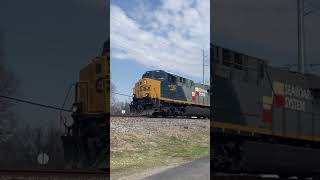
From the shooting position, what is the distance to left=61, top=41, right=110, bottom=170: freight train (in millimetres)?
3861

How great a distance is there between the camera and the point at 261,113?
4.57 meters

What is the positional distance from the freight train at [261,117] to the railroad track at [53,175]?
3.93ft

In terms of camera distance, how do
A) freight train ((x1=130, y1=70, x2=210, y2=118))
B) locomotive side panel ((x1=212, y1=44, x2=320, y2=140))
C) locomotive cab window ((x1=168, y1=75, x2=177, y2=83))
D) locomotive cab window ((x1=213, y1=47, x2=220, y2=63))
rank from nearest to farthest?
A: locomotive cab window ((x1=213, y1=47, x2=220, y2=63)) → locomotive side panel ((x1=212, y1=44, x2=320, y2=140)) → freight train ((x1=130, y1=70, x2=210, y2=118)) → locomotive cab window ((x1=168, y1=75, x2=177, y2=83))

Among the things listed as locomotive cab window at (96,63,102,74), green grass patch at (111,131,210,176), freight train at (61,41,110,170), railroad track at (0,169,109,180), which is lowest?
green grass patch at (111,131,210,176)

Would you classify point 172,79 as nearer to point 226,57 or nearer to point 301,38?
point 301,38

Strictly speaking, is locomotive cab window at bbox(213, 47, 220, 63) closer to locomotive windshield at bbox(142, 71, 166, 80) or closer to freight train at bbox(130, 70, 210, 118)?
freight train at bbox(130, 70, 210, 118)

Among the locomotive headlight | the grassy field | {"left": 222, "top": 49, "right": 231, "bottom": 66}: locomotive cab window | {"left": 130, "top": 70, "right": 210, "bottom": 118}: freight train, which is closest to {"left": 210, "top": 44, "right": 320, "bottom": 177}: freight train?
{"left": 222, "top": 49, "right": 231, "bottom": 66}: locomotive cab window

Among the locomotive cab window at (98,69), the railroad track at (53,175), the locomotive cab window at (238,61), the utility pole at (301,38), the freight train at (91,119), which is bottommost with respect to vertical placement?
the railroad track at (53,175)

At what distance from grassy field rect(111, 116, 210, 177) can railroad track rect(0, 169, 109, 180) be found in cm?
367

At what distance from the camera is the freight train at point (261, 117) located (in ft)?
14.1

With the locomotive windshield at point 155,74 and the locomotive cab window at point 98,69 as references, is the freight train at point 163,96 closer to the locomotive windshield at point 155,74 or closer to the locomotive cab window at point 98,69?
the locomotive windshield at point 155,74

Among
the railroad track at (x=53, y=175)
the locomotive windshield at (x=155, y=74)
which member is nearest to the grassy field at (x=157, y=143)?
the locomotive windshield at (x=155, y=74)

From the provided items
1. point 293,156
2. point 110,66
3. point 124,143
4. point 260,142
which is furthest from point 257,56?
point 124,143

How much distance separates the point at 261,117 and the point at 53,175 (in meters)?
2.25
